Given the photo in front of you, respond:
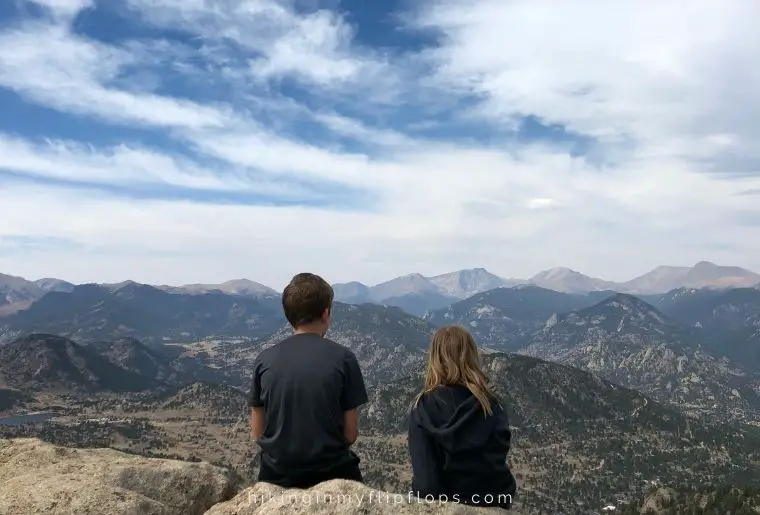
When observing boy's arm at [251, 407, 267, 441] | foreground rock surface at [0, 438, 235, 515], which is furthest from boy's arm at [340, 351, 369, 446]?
foreground rock surface at [0, 438, 235, 515]

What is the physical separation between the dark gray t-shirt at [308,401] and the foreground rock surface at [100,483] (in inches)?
153

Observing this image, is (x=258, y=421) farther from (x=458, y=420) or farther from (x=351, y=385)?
(x=458, y=420)

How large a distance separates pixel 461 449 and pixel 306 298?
394 centimetres

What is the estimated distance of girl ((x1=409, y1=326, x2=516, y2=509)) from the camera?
10117 millimetres

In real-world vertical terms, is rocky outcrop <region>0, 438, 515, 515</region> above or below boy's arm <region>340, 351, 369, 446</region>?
below

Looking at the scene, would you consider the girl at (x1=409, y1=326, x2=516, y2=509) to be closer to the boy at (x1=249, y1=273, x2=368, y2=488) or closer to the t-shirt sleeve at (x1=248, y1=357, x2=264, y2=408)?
the boy at (x1=249, y1=273, x2=368, y2=488)

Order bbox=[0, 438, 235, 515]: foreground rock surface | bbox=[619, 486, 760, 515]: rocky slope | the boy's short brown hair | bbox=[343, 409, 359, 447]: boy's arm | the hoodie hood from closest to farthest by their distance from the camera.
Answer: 1. the hoodie hood
2. bbox=[343, 409, 359, 447]: boy's arm
3. the boy's short brown hair
4. bbox=[0, 438, 235, 515]: foreground rock surface
5. bbox=[619, 486, 760, 515]: rocky slope

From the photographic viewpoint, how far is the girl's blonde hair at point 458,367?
1027 centimetres

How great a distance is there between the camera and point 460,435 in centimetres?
1011

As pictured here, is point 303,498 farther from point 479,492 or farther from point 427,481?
point 479,492

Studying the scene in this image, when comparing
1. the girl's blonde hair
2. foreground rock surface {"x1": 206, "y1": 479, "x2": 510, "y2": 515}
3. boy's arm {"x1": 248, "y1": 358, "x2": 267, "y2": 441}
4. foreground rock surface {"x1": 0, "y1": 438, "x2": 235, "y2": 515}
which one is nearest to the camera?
foreground rock surface {"x1": 206, "y1": 479, "x2": 510, "y2": 515}

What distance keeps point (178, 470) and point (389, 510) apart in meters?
7.35

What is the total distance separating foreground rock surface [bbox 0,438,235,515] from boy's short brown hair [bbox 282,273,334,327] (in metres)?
5.42

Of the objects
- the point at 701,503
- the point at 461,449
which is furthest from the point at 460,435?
the point at 701,503
